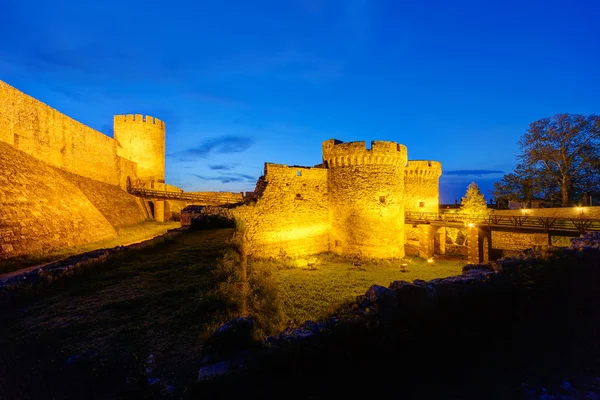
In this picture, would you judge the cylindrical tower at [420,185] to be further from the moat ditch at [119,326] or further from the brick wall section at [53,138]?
the brick wall section at [53,138]

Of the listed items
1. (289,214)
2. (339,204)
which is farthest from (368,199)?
(289,214)

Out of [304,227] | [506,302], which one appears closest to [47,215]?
[304,227]

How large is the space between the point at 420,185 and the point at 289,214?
13.2m

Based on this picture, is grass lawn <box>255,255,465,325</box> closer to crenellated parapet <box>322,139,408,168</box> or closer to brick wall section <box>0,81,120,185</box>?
crenellated parapet <box>322,139,408,168</box>

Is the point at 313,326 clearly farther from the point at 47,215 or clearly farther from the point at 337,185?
the point at 337,185

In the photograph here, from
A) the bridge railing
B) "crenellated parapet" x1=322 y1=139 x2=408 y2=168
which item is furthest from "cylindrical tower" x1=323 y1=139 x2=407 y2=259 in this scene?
the bridge railing

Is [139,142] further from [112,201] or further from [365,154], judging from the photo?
[365,154]

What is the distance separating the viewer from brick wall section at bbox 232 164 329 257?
657 inches

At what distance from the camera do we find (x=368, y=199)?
18.3 metres

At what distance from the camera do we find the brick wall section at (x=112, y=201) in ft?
61.3

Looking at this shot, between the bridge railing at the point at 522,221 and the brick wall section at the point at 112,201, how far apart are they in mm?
20603

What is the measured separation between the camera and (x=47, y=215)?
1262cm

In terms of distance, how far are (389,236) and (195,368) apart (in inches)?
676

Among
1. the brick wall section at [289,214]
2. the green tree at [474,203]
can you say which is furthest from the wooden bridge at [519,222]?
the brick wall section at [289,214]
